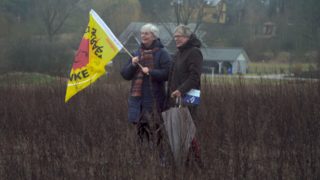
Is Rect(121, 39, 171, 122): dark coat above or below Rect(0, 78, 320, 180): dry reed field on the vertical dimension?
above

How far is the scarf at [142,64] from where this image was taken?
16.9ft

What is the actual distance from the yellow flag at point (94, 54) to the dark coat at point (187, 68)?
0.86m

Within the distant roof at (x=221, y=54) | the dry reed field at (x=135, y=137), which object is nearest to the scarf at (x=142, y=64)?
the dry reed field at (x=135, y=137)

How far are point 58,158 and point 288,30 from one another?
166 ft

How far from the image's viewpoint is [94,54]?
18.5 ft

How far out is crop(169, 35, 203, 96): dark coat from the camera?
480 centimetres

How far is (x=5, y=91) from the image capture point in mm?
8703

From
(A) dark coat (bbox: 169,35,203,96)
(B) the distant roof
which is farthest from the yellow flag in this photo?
(B) the distant roof

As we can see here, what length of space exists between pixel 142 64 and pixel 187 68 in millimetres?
486

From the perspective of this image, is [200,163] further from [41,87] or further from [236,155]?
[41,87]

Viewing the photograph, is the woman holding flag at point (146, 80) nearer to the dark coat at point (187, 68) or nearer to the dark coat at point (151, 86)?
the dark coat at point (151, 86)

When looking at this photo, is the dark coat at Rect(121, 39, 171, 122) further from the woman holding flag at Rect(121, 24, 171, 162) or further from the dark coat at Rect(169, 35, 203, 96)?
the dark coat at Rect(169, 35, 203, 96)

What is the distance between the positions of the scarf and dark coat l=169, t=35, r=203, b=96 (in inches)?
10.3

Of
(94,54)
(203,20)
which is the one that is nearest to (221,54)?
(203,20)
